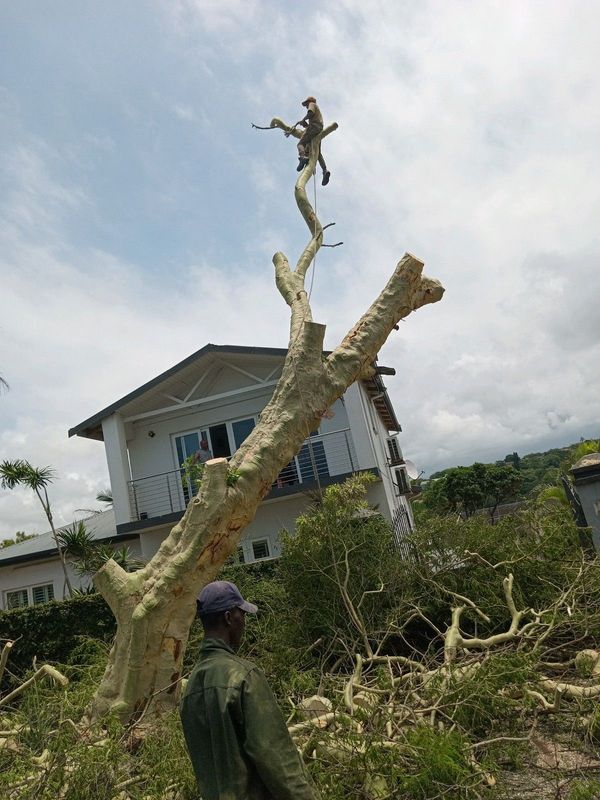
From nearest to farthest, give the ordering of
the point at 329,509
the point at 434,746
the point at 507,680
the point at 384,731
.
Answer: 1. the point at 434,746
2. the point at 384,731
3. the point at 507,680
4. the point at 329,509

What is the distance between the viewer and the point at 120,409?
52.4 feet

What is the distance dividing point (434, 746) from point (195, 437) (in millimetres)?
13589

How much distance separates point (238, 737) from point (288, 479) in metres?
13.1

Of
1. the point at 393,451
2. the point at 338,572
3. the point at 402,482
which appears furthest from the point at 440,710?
the point at 402,482

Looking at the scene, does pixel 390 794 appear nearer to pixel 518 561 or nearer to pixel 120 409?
pixel 518 561

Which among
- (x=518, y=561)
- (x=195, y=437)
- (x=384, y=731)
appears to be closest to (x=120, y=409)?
(x=195, y=437)

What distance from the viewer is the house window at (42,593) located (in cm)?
1555

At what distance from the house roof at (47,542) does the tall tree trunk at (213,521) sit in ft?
31.3

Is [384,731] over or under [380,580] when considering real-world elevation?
under

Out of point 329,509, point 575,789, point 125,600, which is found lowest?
point 575,789

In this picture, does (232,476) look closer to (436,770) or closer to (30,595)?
(436,770)

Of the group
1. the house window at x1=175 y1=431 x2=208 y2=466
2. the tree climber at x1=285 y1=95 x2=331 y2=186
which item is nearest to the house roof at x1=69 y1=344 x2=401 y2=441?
the house window at x1=175 y1=431 x2=208 y2=466

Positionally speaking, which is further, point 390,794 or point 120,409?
point 120,409

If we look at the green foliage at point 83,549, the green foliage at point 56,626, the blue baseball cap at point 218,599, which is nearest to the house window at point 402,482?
the green foliage at point 83,549
